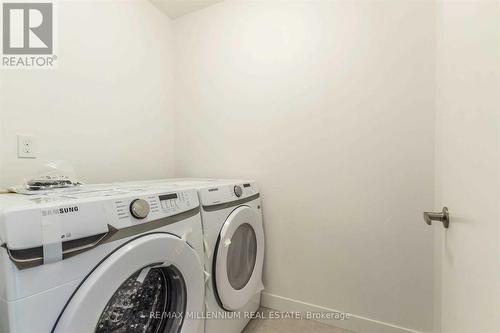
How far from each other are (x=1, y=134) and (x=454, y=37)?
5.61 ft

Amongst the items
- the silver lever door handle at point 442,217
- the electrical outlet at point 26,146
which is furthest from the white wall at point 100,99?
the silver lever door handle at point 442,217

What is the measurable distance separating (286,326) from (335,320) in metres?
0.29

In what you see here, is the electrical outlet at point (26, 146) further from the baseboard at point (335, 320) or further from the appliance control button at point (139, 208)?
the baseboard at point (335, 320)

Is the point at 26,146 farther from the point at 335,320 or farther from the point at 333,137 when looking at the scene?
the point at 335,320

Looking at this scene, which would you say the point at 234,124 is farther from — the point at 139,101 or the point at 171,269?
the point at 171,269

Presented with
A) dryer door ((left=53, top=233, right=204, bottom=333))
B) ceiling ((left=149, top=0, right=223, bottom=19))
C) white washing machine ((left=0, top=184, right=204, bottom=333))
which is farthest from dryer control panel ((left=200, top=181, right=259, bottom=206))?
ceiling ((left=149, top=0, right=223, bottom=19))

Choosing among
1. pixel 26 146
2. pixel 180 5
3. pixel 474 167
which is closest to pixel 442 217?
pixel 474 167

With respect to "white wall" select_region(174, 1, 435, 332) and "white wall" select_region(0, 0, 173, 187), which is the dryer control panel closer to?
"white wall" select_region(174, 1, 435, 332)

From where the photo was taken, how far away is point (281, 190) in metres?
1.49

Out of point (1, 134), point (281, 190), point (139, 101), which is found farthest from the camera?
point (139, 101)

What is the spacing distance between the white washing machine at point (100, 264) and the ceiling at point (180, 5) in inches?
61.3

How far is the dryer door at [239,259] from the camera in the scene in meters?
0.96

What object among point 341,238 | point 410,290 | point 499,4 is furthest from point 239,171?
point 499,4

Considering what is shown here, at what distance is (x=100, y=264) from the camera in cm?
53
